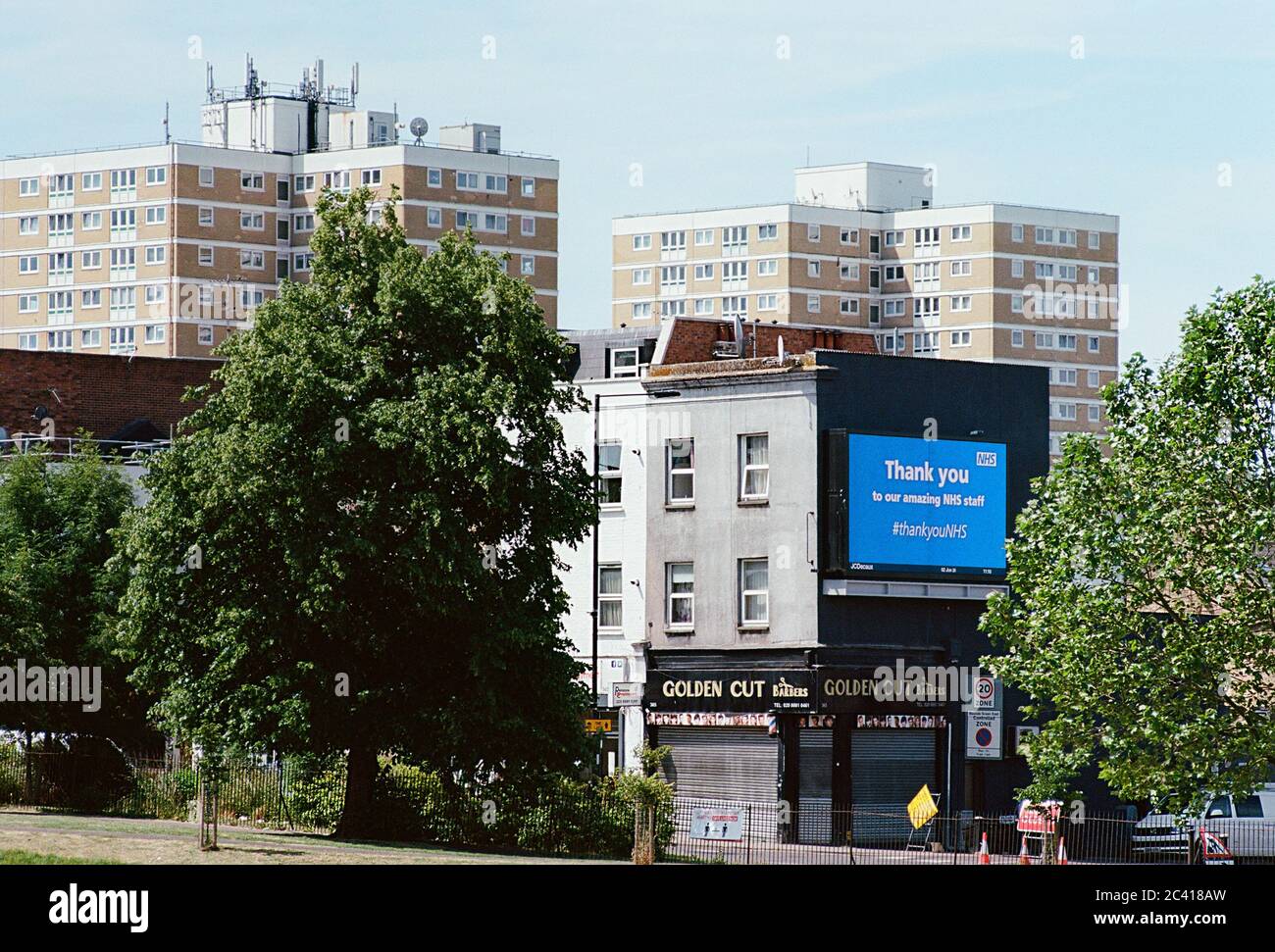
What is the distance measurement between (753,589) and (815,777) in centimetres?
506

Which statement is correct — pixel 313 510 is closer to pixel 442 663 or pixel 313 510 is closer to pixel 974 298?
pixel 442 663

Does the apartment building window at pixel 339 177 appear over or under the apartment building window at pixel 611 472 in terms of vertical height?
over

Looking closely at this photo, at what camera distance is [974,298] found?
186125 mm

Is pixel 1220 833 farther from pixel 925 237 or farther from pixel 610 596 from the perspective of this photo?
pixel 925 237

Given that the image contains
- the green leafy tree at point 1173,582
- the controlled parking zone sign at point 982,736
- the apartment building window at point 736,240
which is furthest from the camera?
the apartment building window at point 736,240

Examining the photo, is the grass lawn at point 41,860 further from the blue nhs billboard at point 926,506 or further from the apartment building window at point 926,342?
the apartment building window at point 926,342

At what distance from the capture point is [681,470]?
57969mm

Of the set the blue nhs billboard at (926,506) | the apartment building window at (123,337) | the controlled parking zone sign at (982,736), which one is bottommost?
the controlled parking zone sign at (982,736)

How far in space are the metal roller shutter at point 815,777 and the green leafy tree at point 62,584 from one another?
16.0 m

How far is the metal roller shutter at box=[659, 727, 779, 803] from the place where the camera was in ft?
180

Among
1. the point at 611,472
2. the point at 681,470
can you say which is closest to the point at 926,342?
the point at 611,472

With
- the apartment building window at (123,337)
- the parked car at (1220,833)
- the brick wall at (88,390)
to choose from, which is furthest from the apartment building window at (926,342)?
the parked car at (1220,833)

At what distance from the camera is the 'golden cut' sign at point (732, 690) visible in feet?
180
